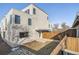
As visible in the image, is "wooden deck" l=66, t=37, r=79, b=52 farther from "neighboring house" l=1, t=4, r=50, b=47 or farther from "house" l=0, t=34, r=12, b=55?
"house" l=0, t=34, r=12, b=55

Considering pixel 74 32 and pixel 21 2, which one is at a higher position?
pixel 21 2

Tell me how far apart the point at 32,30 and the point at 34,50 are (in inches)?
12.9

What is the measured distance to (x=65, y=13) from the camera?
14.1 feet

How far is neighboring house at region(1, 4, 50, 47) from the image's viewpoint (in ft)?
14.1

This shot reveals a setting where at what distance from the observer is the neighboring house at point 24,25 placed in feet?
14.1

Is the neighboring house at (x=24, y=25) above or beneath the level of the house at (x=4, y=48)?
above

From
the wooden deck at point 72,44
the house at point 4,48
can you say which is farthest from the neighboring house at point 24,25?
the wooden deck at point 72,44

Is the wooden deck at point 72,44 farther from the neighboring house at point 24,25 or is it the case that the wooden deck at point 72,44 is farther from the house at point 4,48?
the house at point 4,48

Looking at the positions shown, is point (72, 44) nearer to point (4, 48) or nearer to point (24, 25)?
point (24, 25)

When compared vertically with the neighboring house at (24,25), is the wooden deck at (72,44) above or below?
below

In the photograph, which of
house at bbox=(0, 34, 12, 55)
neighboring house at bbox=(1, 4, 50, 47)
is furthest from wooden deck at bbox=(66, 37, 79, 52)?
house at bbox=(0, 34, 12, 55)
